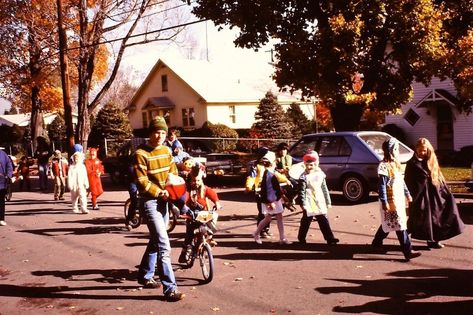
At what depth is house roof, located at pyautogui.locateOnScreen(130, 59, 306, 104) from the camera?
139ft

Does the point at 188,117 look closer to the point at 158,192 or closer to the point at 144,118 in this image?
the point at 144,118

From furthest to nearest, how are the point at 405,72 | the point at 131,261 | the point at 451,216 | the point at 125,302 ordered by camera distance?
the point at 405,72
the point at 131,261
the point at 451,216
the point at 125,302

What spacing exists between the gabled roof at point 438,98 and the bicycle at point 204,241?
2271 cm

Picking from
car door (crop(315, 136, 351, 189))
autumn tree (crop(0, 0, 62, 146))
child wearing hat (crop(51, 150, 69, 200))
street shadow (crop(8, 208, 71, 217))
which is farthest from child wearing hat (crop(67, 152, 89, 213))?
autumn tree (crop(0, 0, 62, 146))

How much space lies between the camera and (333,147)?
13945 mm

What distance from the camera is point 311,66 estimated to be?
1861cm

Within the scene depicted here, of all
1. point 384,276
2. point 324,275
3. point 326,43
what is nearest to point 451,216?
point 384,276

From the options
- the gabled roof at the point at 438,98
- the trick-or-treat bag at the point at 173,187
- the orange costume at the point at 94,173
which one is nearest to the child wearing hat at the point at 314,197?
the trick-or-treat bag at the point at 173,187

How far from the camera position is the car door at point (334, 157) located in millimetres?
13602

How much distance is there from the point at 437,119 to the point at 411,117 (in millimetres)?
1560

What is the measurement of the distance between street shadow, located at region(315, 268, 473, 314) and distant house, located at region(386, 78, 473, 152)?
869 inches

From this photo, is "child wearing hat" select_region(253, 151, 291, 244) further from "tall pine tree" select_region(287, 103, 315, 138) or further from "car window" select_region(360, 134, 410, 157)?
"tall pine tree" select_region(287, 103, 315, 138)

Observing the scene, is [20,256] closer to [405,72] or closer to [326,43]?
[326,43]

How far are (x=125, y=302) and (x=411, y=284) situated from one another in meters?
3.37
